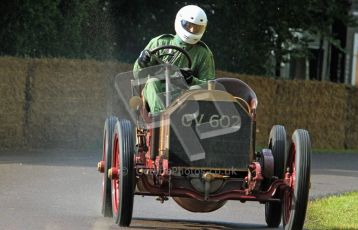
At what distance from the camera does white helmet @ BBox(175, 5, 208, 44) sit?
32.4ft

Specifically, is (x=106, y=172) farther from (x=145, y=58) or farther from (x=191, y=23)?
(x=191, y=23)

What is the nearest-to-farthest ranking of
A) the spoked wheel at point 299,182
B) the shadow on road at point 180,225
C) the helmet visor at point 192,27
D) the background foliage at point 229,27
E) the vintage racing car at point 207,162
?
the spoked wheel at point 299,182, the vintage racing car at point 207,162, the shadow on road at point 180,225, the helmet visor at point 192,27, the background foliage at point 229,27

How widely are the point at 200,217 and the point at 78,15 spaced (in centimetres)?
1191

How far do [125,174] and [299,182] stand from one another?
1465 millimetres

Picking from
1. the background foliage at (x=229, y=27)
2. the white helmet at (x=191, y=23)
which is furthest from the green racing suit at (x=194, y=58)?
the background foliage at (x=229, y=27)

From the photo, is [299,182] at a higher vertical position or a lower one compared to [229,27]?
lower

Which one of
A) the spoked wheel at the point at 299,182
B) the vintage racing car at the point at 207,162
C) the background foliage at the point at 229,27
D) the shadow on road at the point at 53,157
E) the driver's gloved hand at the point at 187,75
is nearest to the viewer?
the spoked wheel at the point at 299,182

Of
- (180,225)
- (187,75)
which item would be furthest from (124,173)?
(187,75)

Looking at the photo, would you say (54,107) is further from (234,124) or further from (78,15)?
(234,124)

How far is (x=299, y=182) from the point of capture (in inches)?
337

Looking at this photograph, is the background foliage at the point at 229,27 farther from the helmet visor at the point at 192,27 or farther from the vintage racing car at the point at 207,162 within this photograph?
the vintage racing car at the point at 207,162

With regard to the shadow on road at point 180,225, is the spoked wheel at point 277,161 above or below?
above

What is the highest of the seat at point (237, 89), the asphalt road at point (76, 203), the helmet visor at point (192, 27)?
the helmet visor at point (192, 27)

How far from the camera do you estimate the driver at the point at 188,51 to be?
9.62m
